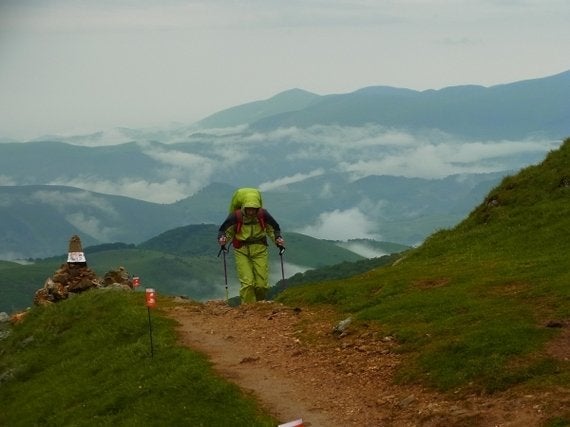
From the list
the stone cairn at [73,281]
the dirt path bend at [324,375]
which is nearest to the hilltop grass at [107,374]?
the dirt path bend at [324,375]

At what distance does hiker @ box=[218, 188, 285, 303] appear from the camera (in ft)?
112

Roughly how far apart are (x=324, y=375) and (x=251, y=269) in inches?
532

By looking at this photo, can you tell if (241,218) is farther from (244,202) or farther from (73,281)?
(73,281)

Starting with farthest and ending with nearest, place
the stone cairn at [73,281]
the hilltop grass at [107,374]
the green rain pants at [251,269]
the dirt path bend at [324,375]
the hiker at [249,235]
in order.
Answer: the stone cairn at [73,281] → the green rain pants at [251,269] → the hiker at [249,235] → the hilltop grass at [107,374] → the dirt path bend at [324,375]

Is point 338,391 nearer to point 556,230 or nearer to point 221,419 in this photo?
point 221,419

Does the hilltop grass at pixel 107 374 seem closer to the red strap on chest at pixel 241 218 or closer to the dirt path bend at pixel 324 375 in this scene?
the dirt path bend at pixel 324 375

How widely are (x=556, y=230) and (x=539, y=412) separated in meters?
16.6

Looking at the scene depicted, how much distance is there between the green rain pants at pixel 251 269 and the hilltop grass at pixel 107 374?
14.9 ft

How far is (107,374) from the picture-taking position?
25828mm

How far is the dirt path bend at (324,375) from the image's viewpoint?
658 inches

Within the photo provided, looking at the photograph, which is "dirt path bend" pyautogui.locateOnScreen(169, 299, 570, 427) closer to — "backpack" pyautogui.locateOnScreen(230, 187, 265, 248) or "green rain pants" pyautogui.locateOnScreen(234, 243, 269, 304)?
"green rain pants" pyautogui.locateOnScreen(234, 243, 269, 304)

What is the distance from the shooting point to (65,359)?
30719 mm

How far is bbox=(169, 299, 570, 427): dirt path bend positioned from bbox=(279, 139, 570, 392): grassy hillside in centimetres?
72

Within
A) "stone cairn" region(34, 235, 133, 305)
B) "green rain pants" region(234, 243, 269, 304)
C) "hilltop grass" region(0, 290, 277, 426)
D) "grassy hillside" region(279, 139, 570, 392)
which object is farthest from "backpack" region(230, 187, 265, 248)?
"stone cairn" region(34, 235, 133, 305)
